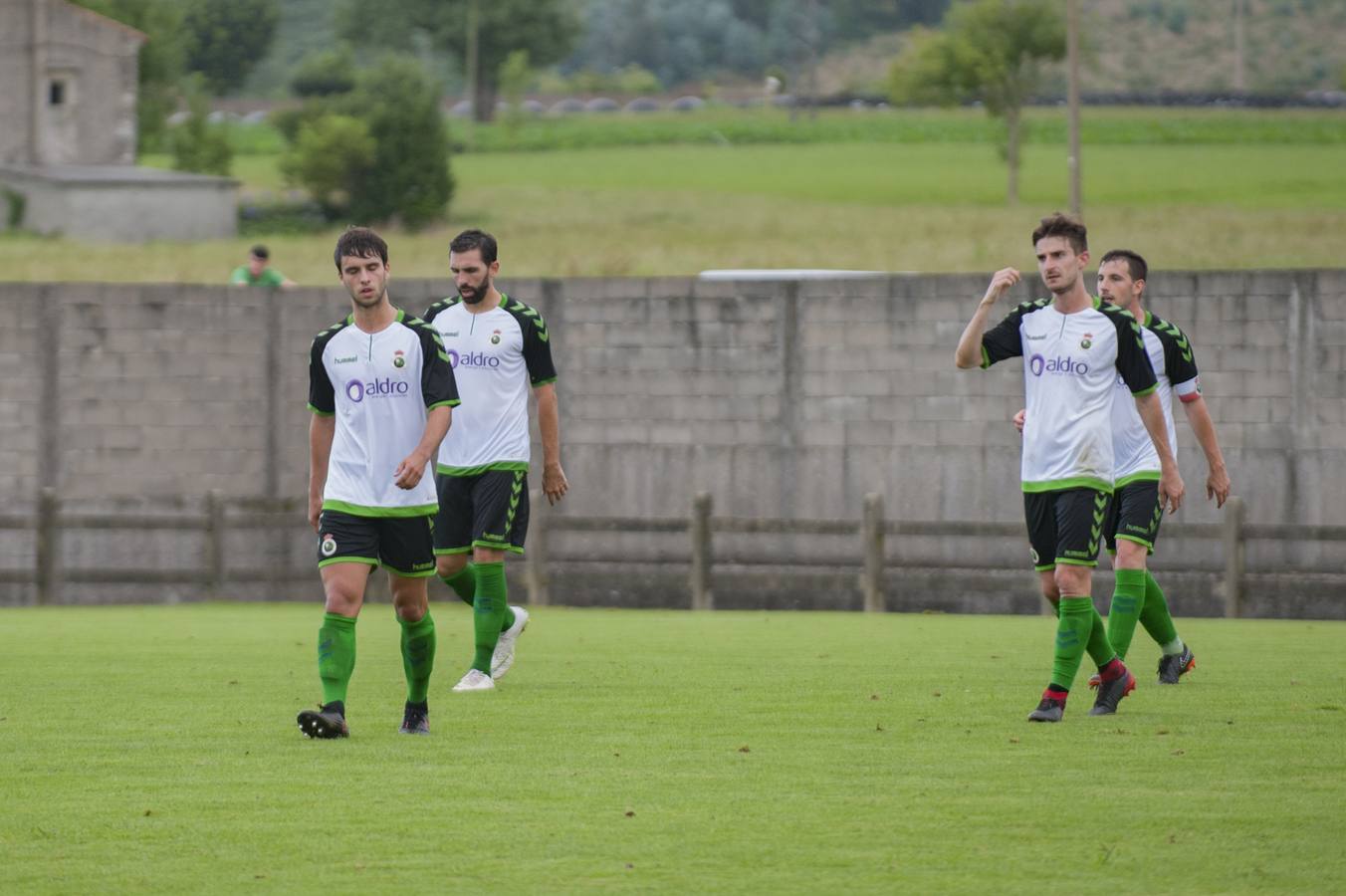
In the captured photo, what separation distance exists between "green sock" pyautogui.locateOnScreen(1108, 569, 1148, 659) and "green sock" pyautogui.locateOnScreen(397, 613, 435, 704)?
341 cm

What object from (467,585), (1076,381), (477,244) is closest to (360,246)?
(477,244)

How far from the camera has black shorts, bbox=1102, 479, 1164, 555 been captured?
1096 cm

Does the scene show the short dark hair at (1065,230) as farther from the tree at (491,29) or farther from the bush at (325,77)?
the tree at (491,29)

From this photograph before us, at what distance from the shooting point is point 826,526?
64.2ft

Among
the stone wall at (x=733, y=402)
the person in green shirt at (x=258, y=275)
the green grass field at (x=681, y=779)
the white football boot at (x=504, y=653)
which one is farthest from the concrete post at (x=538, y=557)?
the white football boot at (x=504, y=653)

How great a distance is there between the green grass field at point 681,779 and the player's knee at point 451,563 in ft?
1.94

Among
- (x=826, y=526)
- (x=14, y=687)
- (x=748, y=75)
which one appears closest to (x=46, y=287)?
(x=826, y=526)

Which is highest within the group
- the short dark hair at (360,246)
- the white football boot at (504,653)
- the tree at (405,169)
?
the tree at (405,169)

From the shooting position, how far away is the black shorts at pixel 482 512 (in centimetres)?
1122

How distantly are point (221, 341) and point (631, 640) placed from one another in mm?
9699

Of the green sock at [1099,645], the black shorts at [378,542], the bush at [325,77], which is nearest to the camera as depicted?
the black shorts at [378,542]

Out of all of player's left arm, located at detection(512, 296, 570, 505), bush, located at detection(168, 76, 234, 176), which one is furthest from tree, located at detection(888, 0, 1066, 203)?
player's left arm, located at detection(512, 296, 570, 505)

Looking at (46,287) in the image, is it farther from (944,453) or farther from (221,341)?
(944,453)

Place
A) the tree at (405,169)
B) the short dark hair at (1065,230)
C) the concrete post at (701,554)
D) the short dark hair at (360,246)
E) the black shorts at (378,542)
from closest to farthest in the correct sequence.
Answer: the short dark hair at (360,246) < the black shorts at (378,542) < the short dark hair at (1065,230) < the concrete post at (701,554) < the tree at (405,169)
